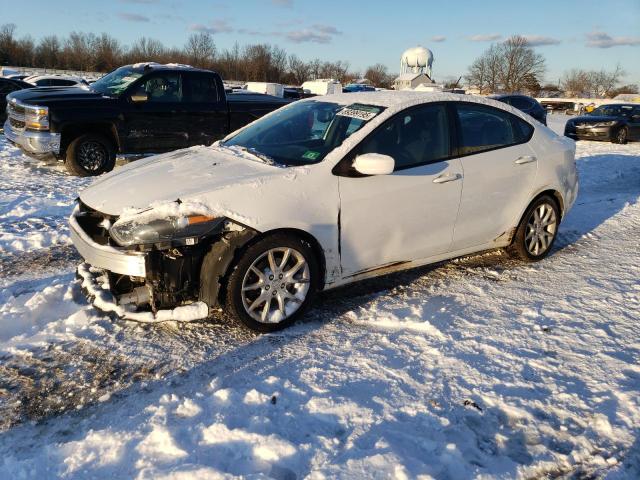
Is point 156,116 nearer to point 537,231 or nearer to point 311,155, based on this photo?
point 311,155

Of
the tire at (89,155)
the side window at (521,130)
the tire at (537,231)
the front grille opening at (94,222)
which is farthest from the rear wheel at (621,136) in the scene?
the front grille opening at (94,222)

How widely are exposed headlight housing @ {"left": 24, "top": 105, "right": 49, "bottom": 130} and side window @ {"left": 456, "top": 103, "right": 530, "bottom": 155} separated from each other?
6717 mm

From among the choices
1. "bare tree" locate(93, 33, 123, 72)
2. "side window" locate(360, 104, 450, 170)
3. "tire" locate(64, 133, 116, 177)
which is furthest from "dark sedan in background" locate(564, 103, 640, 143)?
"bare tree" locate(93, 33, 123, 72)

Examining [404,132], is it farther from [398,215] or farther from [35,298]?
[35,298]

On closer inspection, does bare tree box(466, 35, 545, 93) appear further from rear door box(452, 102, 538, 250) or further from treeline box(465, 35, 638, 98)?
rear door box(452, 102, 538, 250)

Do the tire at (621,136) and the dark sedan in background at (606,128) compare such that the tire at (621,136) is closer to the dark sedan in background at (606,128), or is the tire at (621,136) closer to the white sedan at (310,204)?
the dark sedan in background at (606,128)

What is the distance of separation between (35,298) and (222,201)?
174 cm

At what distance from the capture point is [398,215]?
423 centimetres

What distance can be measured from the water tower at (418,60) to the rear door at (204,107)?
4606 cm

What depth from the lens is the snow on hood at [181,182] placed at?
11.8 ft

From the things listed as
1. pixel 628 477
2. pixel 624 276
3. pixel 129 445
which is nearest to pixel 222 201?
pixel 129 445

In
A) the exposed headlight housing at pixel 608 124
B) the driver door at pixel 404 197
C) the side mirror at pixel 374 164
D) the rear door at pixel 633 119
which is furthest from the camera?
the rear door at pixel 633 119

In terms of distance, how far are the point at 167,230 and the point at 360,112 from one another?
6.15ft

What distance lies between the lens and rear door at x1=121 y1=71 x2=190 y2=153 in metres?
9.20
